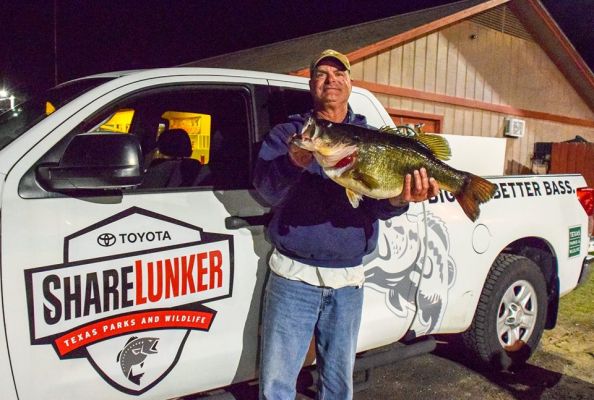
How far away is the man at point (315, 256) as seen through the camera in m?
2.37

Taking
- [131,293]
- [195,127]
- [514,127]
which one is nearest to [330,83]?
[131,293]

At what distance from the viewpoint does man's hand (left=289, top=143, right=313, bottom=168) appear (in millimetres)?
1995

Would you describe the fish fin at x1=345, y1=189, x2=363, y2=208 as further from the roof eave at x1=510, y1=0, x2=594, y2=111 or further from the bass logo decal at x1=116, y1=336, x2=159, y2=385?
the roof eave at x1=510, y1=0, x2=594, y2=111

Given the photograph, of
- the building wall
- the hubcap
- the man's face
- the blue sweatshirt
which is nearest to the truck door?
the blue sweatshirt

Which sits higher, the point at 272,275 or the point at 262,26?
the point at 262,26

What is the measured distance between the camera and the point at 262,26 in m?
20.7

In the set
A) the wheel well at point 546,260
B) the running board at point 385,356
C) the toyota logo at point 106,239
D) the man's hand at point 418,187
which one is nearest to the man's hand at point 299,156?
the man's hand at point 418,187

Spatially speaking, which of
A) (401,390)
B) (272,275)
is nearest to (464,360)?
(401,390)

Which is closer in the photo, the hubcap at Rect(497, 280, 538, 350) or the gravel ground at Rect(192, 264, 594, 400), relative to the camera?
the gravel ground at Rect(192, 264, 594, 400)

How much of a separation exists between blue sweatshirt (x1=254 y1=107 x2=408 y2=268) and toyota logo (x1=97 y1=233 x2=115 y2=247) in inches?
24.1

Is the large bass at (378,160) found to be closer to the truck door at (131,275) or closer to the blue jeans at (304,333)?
the blue jeans at (304,333)

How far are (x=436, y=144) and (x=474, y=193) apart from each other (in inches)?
9.8

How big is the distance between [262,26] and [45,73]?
7.84m

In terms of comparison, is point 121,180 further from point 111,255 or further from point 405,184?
point 405,184
